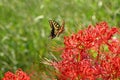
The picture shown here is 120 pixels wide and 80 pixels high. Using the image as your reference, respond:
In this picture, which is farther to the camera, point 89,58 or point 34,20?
point 34,20

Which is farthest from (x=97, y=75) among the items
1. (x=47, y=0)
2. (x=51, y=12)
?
(x=47, y=0)

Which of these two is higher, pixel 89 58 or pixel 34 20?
pixel 34 20

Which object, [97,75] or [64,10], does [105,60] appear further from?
[64,10]

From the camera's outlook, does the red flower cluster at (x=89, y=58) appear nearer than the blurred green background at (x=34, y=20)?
Yes

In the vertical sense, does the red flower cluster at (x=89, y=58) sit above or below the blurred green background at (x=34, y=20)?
below
